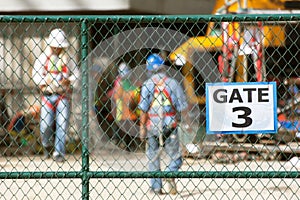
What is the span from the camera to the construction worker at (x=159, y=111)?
752cm

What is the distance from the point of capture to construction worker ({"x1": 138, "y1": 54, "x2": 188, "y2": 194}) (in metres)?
7.52

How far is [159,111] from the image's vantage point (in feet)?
26.7

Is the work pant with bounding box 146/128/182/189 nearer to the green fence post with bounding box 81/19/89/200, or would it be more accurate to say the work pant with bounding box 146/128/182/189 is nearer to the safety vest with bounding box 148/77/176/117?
the safety vest with bounding box 148/77/176/117

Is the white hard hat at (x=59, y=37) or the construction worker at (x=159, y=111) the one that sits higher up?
the white hard hat at (x=59, y=37)

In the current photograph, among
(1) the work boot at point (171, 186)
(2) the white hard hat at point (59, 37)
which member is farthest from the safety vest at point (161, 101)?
(1) the work boot at point (171, 186)

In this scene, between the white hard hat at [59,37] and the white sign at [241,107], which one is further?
the white hard hat at [59,37]

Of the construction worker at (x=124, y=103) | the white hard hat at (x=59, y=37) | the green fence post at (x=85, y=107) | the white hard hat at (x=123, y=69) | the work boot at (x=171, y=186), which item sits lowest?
the green fence post at (x=85, y=107)

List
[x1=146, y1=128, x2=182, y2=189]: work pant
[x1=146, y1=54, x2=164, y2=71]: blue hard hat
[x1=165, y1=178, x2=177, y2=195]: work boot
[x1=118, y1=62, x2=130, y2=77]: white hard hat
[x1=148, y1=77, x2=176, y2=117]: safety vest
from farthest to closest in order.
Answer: [x1=165, y1=178, x2=177, y2=195]: work boot, [x1=146, y1=128, x2=182, y2=189]: work pant, [x1=148, y1=77, x2=176, y2=117]: safety vest, [x1=118, y1=62, x2=130, y2=77]: white hard hat, [x1=146, y1=54, x2=164, y2=71]: blue hard hat

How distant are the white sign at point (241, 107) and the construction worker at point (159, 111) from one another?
26.5 inches

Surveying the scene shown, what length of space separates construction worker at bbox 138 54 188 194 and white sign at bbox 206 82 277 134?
2.21 feet

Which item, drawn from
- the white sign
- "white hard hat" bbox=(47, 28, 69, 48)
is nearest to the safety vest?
the white sign

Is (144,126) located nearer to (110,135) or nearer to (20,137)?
(110,135)

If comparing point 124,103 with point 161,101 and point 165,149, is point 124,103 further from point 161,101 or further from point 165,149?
point 165,149

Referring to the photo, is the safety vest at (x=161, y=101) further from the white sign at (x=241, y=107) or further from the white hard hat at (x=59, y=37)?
the white hard hat at (x=59, y=37)
